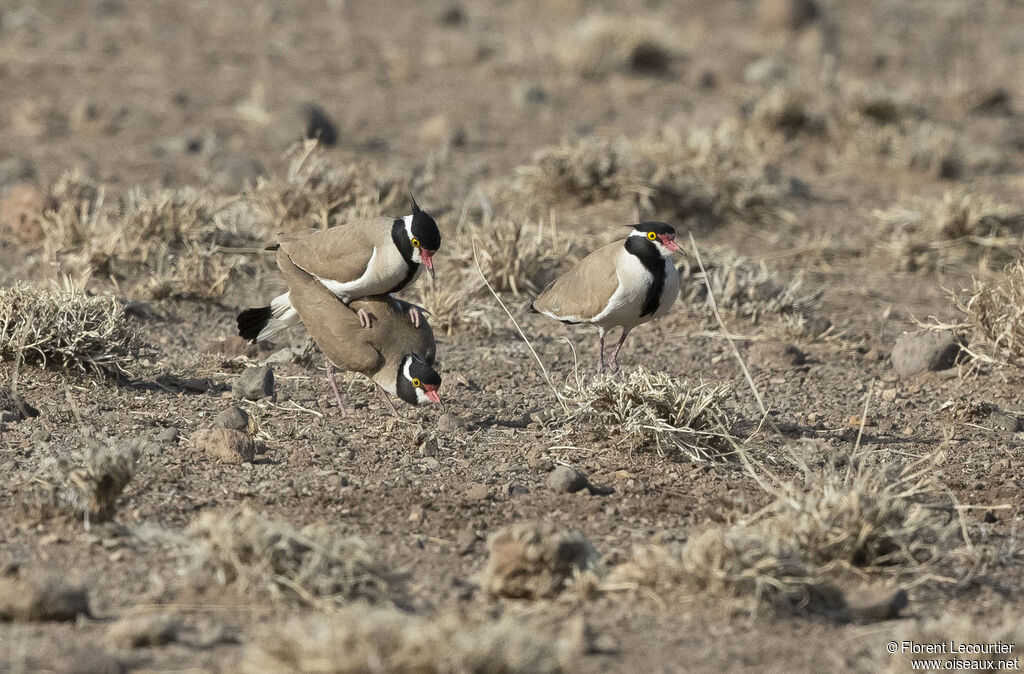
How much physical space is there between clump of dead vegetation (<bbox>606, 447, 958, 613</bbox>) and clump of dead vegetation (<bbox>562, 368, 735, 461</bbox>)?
2.54ft

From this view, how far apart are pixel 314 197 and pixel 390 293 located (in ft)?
6.38

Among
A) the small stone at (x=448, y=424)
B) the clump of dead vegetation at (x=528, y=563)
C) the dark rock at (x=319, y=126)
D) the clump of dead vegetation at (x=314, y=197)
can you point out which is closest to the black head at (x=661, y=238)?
the small stone at (x=448, y=424)

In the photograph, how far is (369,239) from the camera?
612 centimetres

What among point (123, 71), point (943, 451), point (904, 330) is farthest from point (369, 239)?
point (123, 71)

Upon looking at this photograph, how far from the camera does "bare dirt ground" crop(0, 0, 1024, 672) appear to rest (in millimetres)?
4051

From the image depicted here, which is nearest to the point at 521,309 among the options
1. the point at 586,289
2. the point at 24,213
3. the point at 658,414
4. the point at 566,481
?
the point at 586,289

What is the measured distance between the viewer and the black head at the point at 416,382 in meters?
5.70

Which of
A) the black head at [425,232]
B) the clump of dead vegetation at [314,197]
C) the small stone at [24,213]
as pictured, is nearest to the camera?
the black head at [425,232]

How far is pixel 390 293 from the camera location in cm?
641

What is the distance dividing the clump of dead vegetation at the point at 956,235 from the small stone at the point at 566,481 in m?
4.46

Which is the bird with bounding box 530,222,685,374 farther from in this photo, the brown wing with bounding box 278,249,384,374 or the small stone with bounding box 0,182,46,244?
the small stone with bounding box 0,182,46,244

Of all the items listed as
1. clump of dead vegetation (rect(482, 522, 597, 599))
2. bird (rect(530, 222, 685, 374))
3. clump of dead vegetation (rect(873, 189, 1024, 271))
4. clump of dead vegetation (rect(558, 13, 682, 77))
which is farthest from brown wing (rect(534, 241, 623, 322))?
clump of dead vegetation (rect(558, 13, 682, 77))

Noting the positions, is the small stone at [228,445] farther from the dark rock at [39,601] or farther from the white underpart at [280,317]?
the dark rock at [39,601]

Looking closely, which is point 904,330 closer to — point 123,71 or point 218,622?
point 218,622
